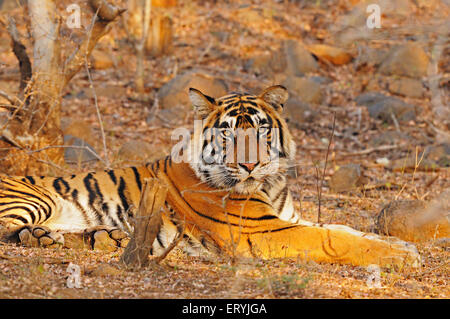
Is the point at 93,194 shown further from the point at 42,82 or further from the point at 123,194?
the point at 42,82

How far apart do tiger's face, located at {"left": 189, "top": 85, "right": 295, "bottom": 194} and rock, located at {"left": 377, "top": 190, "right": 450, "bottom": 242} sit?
1.16m

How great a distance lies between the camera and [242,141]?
14.0 feet

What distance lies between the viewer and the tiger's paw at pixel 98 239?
4043 millimetres

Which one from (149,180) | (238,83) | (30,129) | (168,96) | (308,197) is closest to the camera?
(149,180)

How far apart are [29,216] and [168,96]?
6518mm

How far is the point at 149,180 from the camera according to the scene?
10.3ft

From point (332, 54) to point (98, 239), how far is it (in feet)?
33.6

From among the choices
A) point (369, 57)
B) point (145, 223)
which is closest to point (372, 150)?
point (369, 57)

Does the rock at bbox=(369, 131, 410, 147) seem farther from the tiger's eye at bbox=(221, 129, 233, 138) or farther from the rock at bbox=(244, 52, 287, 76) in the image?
the tiger's eye at bbox=(221, 129, 233, 138)

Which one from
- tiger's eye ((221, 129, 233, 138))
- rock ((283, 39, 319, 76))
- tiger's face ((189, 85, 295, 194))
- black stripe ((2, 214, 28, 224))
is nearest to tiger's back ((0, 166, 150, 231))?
black stripe ((2, 214, 28, 224))

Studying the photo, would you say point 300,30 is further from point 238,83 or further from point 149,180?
point 149,180

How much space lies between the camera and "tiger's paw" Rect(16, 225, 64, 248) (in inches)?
154

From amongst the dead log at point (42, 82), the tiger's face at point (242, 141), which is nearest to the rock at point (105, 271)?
the tiger's face at point (242, 141)
